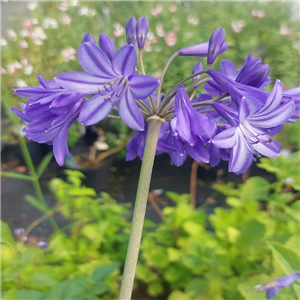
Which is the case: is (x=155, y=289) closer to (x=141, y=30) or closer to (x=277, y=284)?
(x=277, y=284)

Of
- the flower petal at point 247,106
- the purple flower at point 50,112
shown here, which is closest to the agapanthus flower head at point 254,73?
the flower petal at point 247,106

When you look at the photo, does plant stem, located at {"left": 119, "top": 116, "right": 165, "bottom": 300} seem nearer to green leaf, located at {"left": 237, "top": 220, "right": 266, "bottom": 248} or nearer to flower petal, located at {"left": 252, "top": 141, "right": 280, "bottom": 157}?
flower petal, located at {"left": 252, "top": 141, "right": 280, "bottom": 157}

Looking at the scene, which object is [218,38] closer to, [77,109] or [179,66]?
[77,109]

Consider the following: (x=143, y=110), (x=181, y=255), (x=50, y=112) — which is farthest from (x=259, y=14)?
(x=50, y=112)

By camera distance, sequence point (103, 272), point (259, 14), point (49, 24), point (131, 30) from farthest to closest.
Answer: point (49, 24)
point (259, 14)
point (103, 272)
point (131, 30)

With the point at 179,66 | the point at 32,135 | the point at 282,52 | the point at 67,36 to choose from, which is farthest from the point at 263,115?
the point at 67,36

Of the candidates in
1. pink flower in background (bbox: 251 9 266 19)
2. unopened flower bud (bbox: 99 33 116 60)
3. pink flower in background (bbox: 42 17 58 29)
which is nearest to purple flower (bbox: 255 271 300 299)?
unopened flower bud (bbox: 99 33 116 60)
